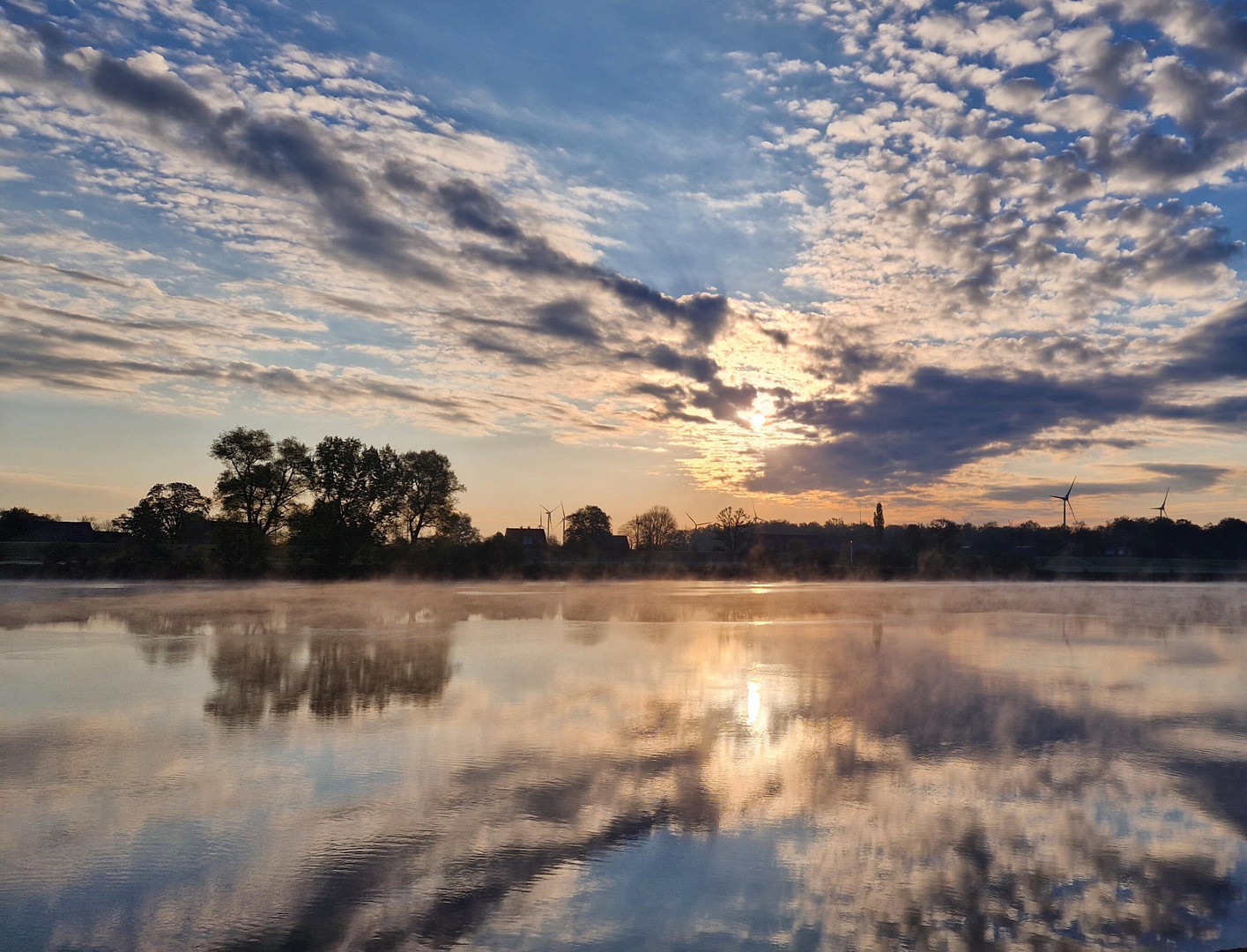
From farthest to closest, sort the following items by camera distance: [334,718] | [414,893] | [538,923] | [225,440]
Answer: [225,440], [334,718], [414,893], [538,923]

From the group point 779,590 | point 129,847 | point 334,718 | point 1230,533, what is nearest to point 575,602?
point 779,590

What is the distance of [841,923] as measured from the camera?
23.9 ft

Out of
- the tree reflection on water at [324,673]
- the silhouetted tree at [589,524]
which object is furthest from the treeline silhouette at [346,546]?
the tree reflection on water at [324,673]

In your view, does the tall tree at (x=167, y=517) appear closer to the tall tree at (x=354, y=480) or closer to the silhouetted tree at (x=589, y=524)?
the tall tree at (x=354, y=480)

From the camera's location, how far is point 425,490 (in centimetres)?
9412

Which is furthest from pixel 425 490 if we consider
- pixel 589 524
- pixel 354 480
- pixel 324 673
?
pixel 324 673

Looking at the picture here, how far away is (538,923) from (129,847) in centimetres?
478

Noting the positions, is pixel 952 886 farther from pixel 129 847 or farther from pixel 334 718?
pixel 334 718

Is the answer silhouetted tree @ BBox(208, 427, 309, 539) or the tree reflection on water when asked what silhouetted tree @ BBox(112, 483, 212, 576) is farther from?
the tree reflection on water

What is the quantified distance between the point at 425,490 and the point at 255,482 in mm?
19551

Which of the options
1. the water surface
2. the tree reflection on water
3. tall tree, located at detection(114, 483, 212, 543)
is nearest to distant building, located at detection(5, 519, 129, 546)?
tall tree, located at detection(114, 483, 212, 543)

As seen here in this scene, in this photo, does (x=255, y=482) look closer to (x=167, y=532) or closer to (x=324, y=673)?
(x=167, y=532)

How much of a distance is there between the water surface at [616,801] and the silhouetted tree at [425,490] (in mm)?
70074

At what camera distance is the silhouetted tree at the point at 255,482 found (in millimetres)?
78812
